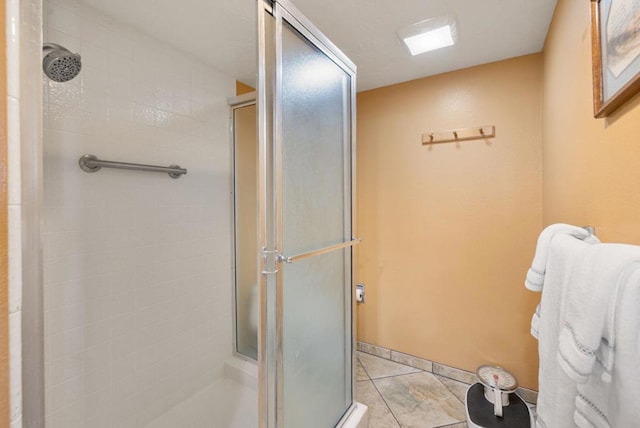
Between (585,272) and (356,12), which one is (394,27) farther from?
(585,272)

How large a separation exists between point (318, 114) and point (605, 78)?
0.95 metres

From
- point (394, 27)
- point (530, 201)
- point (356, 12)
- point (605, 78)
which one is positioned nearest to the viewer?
point (605, 78)

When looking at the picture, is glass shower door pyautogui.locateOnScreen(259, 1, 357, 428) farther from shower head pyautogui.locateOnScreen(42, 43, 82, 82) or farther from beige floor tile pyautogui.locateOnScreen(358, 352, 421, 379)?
shower head pyautogui.locateOnScreen(42, 43, 82, 82)

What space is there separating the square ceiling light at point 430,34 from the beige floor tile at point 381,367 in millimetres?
2221

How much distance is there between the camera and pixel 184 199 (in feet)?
5.79

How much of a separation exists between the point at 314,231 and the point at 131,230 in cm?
103

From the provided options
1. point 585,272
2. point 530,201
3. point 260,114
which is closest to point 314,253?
point 260,114

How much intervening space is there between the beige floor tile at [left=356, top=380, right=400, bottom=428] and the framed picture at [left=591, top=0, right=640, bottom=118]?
5.83ft

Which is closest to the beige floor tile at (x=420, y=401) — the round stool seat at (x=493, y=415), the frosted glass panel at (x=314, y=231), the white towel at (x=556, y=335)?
the round stool seat at (x=493, y=415)

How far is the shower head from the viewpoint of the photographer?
1039mm

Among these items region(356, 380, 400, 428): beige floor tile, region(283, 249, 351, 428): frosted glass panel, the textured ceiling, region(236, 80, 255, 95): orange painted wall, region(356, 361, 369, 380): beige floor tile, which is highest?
the textured ceiling

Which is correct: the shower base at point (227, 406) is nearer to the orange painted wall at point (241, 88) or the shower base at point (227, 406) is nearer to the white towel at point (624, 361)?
the white towel at point (624, 361)

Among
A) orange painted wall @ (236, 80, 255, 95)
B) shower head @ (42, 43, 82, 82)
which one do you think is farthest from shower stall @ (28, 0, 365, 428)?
orange painted wall @ (236, 80, 255, 95)

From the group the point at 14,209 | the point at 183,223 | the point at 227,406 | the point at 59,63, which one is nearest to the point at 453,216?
the point at 183,223
